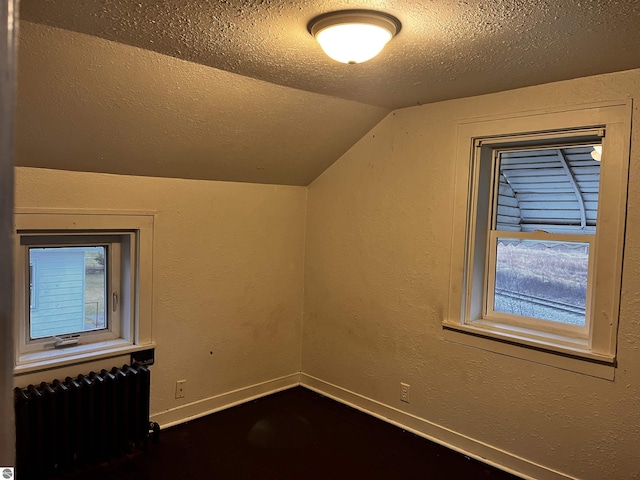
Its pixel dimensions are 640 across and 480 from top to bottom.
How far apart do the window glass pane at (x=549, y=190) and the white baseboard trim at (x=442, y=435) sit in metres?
1.25

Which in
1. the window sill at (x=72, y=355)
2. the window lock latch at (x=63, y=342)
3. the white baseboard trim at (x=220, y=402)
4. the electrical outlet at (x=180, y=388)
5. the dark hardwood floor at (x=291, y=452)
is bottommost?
the dark hardwood floor at (x=291, y=452)

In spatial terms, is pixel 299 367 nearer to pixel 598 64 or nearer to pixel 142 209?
pixel 142 209

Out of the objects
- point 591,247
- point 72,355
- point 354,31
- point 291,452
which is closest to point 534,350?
point 591,247

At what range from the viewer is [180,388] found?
305cm

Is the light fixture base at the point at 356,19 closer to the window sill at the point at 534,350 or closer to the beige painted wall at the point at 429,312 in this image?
the beige painted wall at the point at 429,312

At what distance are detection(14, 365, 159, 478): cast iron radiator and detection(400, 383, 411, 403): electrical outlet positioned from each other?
1519mm

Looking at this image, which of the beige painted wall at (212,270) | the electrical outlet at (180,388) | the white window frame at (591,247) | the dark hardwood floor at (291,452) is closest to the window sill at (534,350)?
the white window frame at (591,247)

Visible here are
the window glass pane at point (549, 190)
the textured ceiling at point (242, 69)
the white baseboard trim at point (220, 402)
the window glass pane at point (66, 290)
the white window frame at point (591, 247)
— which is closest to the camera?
the textured ceiling at point (242, 69)

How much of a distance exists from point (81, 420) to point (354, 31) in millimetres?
2281

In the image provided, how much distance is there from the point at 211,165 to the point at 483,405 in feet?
7.04

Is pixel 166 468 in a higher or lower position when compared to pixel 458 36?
lower

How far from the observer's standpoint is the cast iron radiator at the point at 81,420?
231 cm

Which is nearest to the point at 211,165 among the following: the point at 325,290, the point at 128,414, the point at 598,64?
the point at 325,290

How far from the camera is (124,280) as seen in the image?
2898 millimetres
